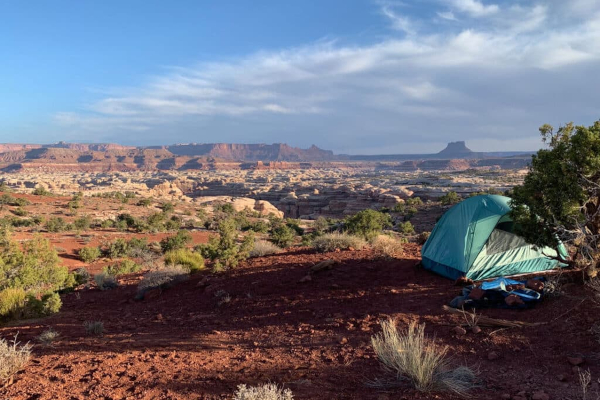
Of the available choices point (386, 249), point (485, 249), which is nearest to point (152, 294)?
point (386, 249)

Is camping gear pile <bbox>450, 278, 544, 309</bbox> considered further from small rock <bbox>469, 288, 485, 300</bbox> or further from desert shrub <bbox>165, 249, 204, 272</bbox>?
desert shrub <bbox>165, 249, 204, 272</bbox>

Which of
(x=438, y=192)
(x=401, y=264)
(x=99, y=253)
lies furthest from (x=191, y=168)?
(x=401, y=264)

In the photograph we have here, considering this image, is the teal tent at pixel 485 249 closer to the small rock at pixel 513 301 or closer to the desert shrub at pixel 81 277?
the small rock at pixel 513 301

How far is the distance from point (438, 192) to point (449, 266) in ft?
156

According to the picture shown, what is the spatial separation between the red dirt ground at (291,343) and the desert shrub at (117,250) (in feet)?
29.3

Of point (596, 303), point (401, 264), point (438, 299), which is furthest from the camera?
point (401, 264)

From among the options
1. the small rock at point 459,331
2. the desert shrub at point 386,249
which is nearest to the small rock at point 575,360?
the small rock at point 459,331

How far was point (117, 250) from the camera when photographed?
17.5 meters

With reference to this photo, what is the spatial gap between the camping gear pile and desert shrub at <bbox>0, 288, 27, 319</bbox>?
8.51 metres

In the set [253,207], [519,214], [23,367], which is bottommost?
[253,207]

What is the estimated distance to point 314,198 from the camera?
5888 centimetres

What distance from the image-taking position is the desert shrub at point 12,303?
297 inches

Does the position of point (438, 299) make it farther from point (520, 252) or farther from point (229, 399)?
point (229, 399)

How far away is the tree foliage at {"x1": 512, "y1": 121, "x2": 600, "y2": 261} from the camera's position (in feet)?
19.2
